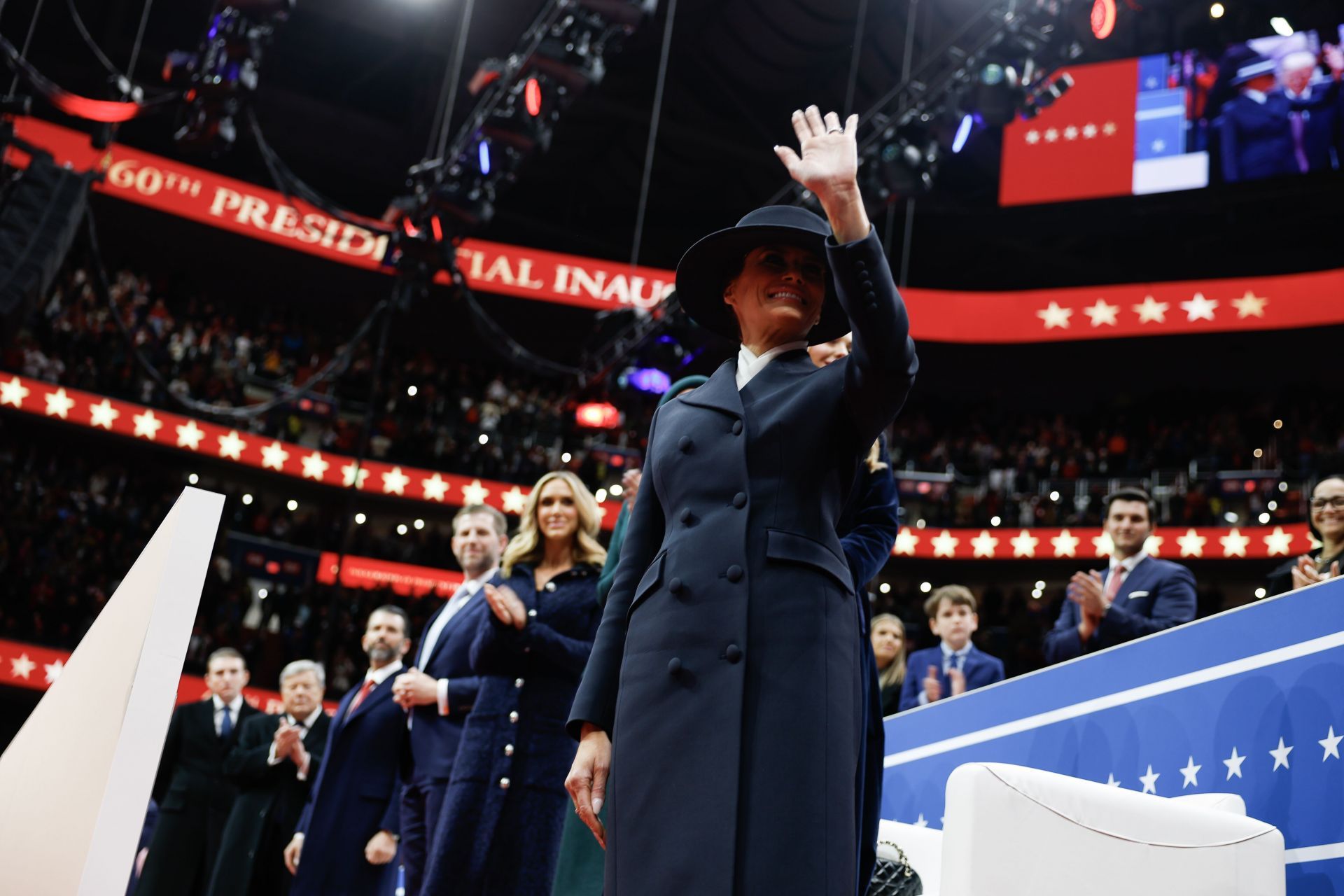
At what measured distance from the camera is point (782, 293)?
6.57ft

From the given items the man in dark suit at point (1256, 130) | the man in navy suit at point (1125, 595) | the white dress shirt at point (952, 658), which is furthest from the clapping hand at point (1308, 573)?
the man in dark suit at point (1256, 130)

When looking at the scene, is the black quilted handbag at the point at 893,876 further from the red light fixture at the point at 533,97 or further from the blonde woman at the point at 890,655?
the red light fixture at the point at 533,97

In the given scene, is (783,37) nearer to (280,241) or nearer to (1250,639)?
(280,241)

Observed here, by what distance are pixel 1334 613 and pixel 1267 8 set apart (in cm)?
1541

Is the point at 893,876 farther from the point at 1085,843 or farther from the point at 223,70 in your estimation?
the point at 223,70

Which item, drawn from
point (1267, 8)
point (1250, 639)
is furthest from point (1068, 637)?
point (1267, 8)

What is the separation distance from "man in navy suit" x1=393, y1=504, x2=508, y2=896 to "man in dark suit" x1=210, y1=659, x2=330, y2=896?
135cm

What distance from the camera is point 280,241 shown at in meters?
16.9

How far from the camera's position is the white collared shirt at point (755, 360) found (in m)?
2.02

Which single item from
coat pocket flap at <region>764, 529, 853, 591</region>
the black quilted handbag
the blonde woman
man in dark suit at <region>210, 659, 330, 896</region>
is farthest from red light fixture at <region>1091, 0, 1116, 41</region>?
coat pocket flap at <region>764, 529, 853, 591</region>

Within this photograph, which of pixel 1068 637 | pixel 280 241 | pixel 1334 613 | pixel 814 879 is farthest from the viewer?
pixel 280 241

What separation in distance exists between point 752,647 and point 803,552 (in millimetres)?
152

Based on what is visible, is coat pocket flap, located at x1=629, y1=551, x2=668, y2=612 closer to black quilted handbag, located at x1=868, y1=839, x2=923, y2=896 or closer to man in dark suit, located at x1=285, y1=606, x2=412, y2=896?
black quilted handbag, located at x1=868, y1=839, x2=923, y2=896

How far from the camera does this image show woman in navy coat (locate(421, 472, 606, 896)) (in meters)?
3.17
